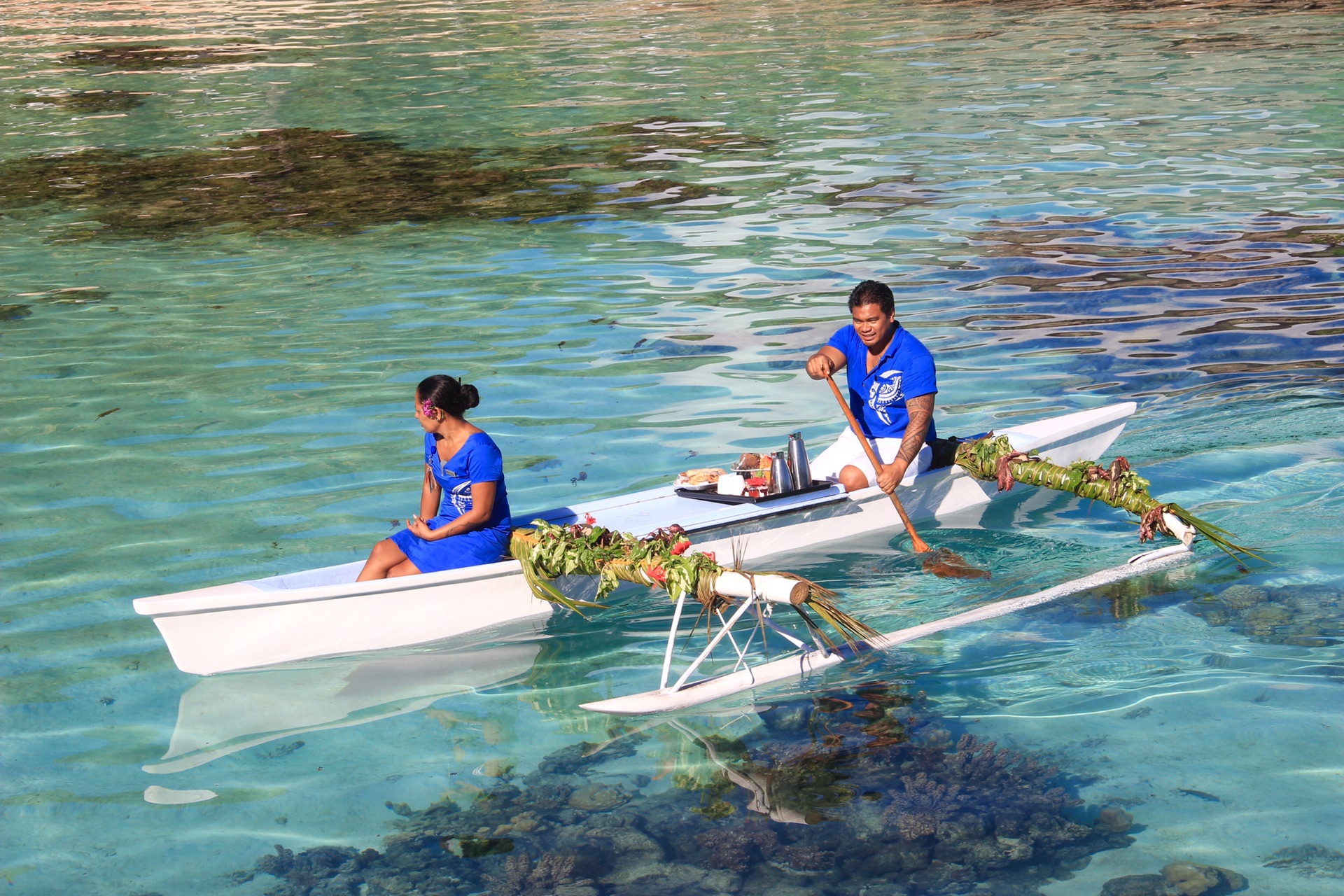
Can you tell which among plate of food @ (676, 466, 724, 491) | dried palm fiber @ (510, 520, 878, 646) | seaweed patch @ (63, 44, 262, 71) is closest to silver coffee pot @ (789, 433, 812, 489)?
plate of food @ (676, 466, 724, 491)

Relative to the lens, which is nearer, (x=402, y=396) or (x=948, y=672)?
(x=948, y=672)

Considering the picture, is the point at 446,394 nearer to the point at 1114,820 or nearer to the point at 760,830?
the point at 760,830

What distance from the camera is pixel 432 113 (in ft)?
91.8

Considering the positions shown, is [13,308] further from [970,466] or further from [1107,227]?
[1107,227]

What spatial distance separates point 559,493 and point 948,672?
3848 millimetres

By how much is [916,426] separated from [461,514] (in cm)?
334

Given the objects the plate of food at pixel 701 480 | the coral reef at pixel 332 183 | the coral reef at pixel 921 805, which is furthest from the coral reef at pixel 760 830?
the coral reef at pixel 332 183

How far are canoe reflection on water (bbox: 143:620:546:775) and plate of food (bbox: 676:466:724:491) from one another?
1.78 metres

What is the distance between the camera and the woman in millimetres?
7789

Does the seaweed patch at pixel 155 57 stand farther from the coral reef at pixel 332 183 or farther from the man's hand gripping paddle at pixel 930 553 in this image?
the man's hand gripping paddle at pixel 930 553

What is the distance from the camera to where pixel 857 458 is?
9.58m

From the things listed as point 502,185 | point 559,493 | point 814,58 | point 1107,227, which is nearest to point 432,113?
point 502,185

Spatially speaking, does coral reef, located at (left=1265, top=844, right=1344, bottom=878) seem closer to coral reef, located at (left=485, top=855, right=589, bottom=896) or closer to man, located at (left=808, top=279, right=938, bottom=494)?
coral reef, located at (left=485, top=855, right=589, bottom=896)

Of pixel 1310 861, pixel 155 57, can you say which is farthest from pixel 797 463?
pixel 155 57
